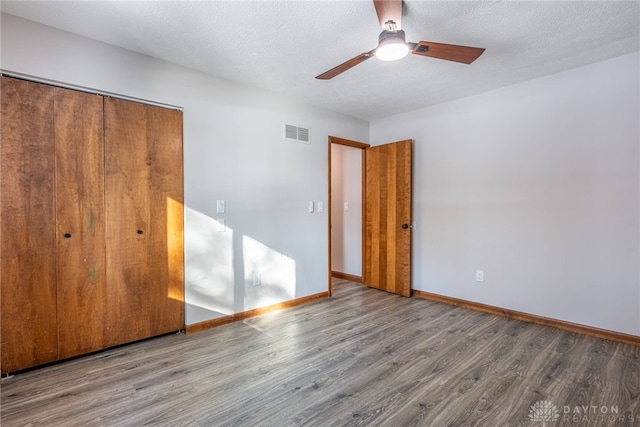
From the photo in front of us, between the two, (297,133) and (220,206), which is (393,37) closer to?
(297,133)

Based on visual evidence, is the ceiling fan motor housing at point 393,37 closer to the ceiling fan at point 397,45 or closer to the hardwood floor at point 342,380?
the ceiling fan at point 397,45

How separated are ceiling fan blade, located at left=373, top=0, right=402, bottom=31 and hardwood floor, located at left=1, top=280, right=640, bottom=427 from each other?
232 cm

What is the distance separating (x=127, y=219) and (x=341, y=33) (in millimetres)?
2305

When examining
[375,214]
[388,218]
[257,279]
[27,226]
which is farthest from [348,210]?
[27,226]

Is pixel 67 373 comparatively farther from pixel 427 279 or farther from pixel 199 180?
pixel 427 279

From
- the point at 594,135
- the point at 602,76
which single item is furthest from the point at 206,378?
the point at 602,76

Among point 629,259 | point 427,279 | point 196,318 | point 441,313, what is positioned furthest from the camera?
point 427,279

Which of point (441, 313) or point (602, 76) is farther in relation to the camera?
point (441, 313)

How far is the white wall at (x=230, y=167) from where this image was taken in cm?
234

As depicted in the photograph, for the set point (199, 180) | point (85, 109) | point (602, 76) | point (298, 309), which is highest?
point (602, 76)

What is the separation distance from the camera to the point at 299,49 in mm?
2531

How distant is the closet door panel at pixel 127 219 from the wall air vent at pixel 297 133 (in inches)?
59.9

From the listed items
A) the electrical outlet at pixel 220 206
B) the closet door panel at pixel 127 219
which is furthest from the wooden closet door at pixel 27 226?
the electrical outlet at pixel 220 206

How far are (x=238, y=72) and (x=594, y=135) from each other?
3.39 m
